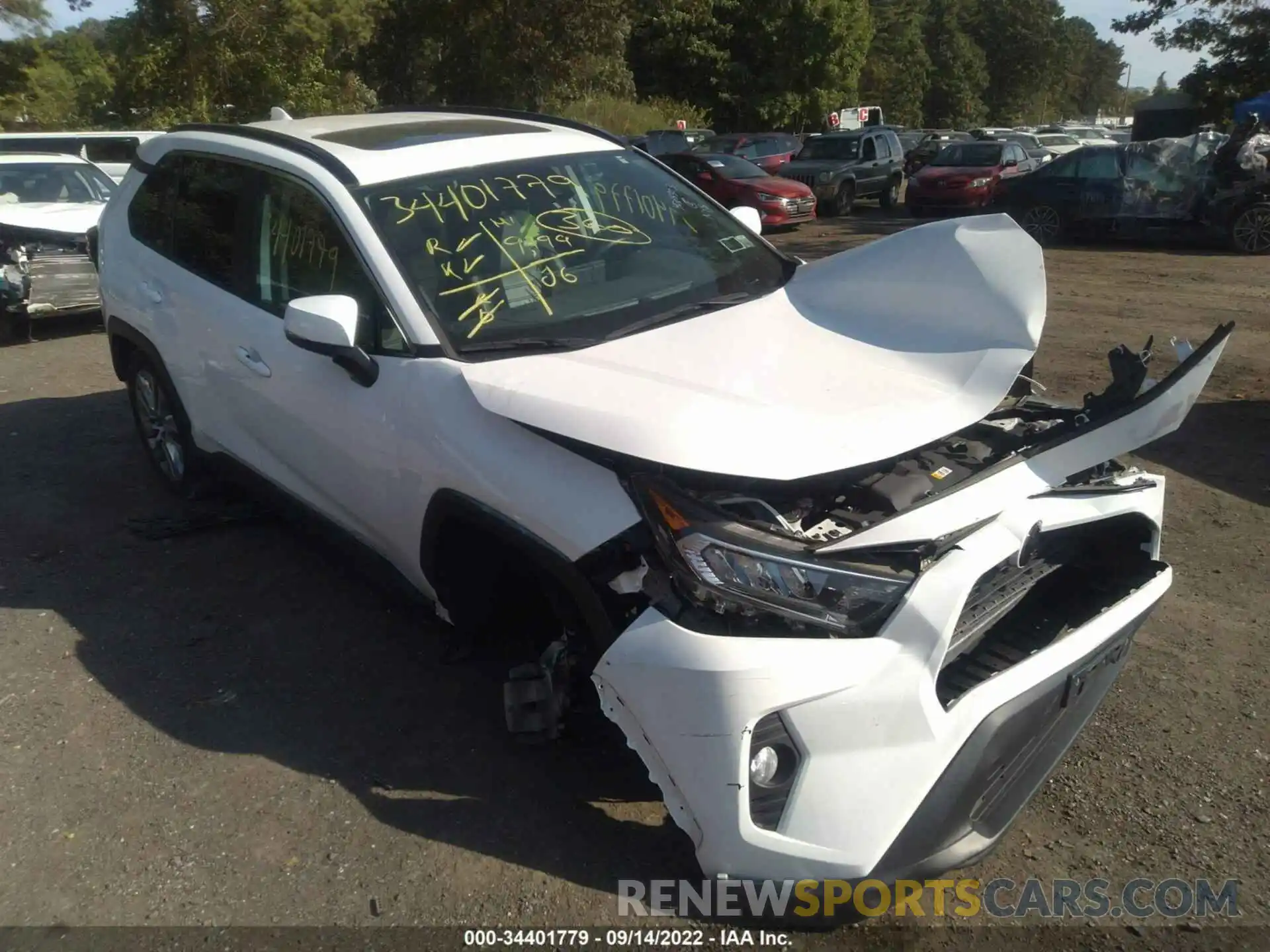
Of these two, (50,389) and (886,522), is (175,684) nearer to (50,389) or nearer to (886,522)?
(886,522)

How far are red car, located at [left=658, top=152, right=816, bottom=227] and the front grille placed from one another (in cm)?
1444

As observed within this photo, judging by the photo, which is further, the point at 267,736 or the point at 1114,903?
the point at 267,736

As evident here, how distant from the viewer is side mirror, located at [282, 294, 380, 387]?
3281 millimetres

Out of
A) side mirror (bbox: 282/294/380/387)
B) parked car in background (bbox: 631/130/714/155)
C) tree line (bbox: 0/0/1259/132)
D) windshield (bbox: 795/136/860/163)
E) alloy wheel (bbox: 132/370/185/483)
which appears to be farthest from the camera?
parked car in background (bbox: 631/130/714/155)

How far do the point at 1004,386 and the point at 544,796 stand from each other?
178cm

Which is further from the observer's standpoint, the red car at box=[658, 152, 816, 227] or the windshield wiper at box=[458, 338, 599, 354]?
the red car at box=[658, 152, 816, 227]

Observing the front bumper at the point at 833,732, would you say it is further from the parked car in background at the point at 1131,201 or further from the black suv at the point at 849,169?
the black suv at the point at 849,169

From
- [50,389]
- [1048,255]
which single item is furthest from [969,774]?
[1048,255]

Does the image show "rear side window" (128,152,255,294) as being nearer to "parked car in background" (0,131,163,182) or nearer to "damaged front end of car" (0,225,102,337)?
"damaged front end of car" (0,225,102,337)

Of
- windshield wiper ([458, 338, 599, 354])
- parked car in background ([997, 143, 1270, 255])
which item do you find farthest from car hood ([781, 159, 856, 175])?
windshield wiper ([458, 338, 599, 354])

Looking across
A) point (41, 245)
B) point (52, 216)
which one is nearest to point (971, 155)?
point (52, 216)

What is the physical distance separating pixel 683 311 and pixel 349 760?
1850 mm

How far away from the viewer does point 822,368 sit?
3182 mm

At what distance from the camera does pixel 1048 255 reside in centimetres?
1498
